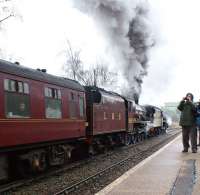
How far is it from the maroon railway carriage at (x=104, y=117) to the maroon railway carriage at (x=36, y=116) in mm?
1913

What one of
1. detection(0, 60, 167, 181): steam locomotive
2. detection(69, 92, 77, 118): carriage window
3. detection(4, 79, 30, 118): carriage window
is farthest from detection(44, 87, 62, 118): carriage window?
detection(4, 79, 30, 118): carriage window

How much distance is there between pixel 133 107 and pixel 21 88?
1594 cm

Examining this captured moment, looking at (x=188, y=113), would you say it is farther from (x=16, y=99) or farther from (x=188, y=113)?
(x=16, y=99)

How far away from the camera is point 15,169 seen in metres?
11.7

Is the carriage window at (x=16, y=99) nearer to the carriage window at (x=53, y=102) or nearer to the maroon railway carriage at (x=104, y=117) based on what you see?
the carriage window at (x=53, y=102)

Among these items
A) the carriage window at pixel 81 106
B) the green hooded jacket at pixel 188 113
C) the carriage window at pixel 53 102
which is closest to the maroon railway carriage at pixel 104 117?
the carriage window at pixel 81 106

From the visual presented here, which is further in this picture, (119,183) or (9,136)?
(9,136)

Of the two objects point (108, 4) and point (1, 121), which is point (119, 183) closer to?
point (1, 121)

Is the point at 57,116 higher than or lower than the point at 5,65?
lower

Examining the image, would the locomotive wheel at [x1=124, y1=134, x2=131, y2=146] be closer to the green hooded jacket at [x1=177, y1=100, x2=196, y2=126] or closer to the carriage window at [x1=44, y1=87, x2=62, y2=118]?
the green hooded jacket at [x1=177, y1=100, x2=196, y2=126]

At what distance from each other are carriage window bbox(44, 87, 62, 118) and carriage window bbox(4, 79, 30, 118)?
4.19 feet

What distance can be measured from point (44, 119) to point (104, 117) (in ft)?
22.9

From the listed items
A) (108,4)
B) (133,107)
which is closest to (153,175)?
(133,107)

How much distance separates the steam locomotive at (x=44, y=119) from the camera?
10320mm
